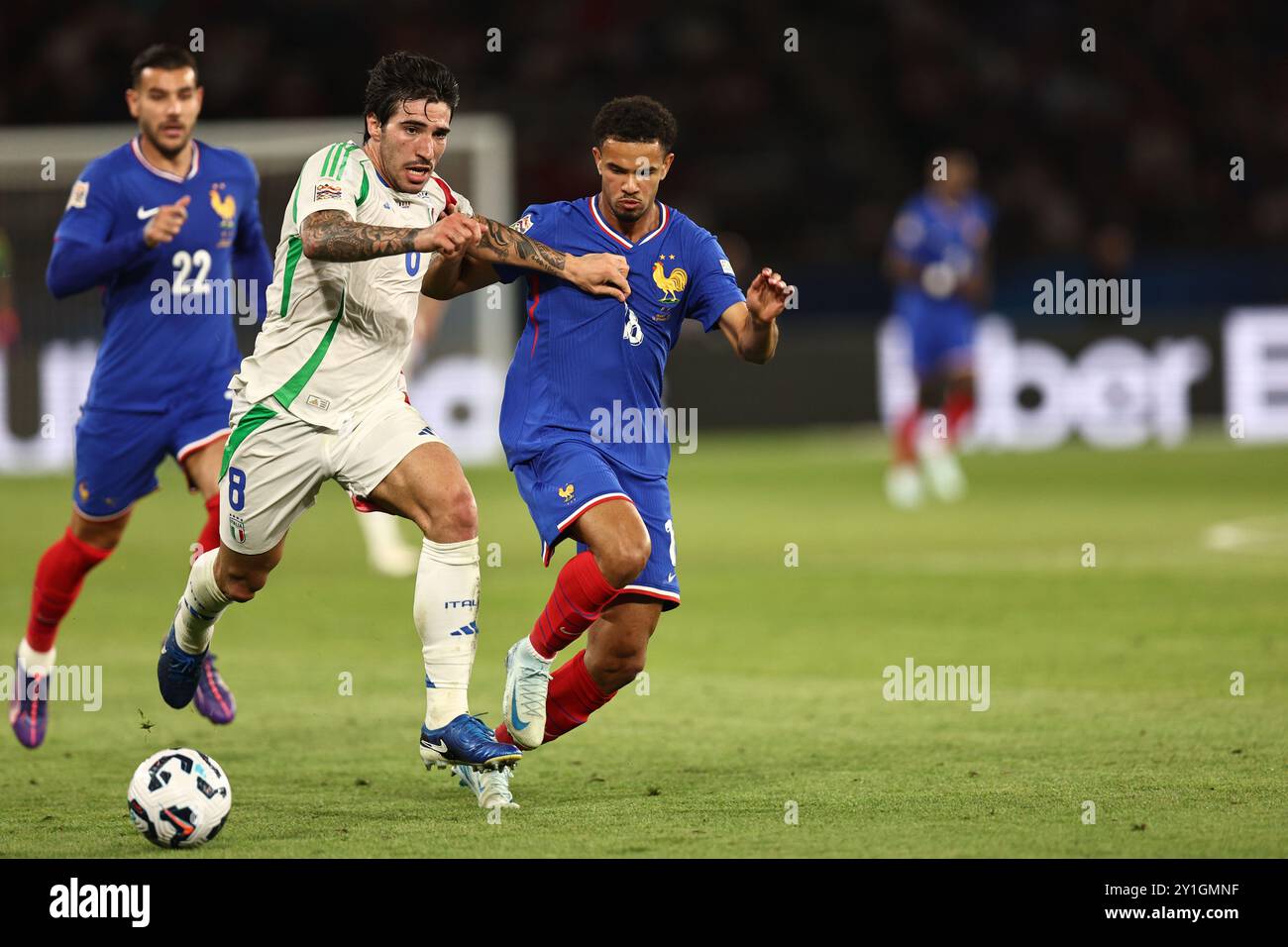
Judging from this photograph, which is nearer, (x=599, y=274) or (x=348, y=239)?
(x=348, y=239)

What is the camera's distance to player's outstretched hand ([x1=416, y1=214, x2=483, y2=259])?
4.98 meters

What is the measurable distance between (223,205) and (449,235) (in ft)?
7.37

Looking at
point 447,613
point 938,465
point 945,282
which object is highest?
point 945,282

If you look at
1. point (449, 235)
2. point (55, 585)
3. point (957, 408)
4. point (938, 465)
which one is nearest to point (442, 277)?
point (449, 235)

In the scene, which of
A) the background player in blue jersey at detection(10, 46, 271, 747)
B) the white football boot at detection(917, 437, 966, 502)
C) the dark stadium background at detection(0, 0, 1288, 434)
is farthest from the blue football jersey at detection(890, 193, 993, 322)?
the background player in blue jersey at detection(10, 46, 271, 747)

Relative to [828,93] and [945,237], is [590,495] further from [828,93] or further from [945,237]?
[828,93]

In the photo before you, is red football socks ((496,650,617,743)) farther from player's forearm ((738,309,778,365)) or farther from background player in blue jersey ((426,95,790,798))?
player's forearm ((738,309,778,365))

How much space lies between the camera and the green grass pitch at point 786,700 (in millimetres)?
4969

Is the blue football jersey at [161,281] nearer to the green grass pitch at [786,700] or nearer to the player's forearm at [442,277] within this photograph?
the green grass pitch at [786,700]

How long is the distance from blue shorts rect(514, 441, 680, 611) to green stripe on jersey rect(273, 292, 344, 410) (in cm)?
69

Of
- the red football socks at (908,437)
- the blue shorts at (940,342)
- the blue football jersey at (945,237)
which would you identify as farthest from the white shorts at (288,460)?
the blue shorts at (940,342)

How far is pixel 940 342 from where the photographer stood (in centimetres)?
1583
